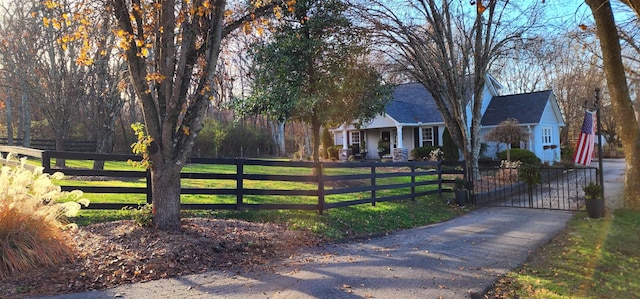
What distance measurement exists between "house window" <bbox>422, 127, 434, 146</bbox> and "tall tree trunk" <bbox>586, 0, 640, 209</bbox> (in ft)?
60.4

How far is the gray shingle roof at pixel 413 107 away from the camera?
90.9ft

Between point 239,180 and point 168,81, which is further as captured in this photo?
point 239,180

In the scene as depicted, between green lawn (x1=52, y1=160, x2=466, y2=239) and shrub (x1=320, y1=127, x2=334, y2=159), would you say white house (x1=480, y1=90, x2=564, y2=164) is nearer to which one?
shrub (x1=320, y1=127, x2=334, y2=159)

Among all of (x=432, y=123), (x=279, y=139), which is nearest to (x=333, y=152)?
(x=432, y=123)

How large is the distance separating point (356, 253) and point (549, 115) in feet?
87.6

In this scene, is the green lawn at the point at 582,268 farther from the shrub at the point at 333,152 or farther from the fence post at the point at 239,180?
the shrub at the point at 333,152

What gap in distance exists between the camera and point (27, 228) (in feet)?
16.8

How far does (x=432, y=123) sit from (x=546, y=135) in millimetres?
7995

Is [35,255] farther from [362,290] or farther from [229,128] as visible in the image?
[229,128]

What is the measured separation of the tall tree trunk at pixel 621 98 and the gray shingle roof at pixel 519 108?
1713 cm

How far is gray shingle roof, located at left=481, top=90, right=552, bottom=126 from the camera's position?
1032 inches

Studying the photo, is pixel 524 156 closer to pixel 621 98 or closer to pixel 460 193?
pixel 460 193

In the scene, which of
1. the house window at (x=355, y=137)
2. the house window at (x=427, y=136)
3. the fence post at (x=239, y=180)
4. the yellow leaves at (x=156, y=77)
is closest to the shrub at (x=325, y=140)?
the house window at (x=355, y=137)

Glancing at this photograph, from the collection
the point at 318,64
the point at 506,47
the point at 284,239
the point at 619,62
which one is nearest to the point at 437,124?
the point at 506,47
